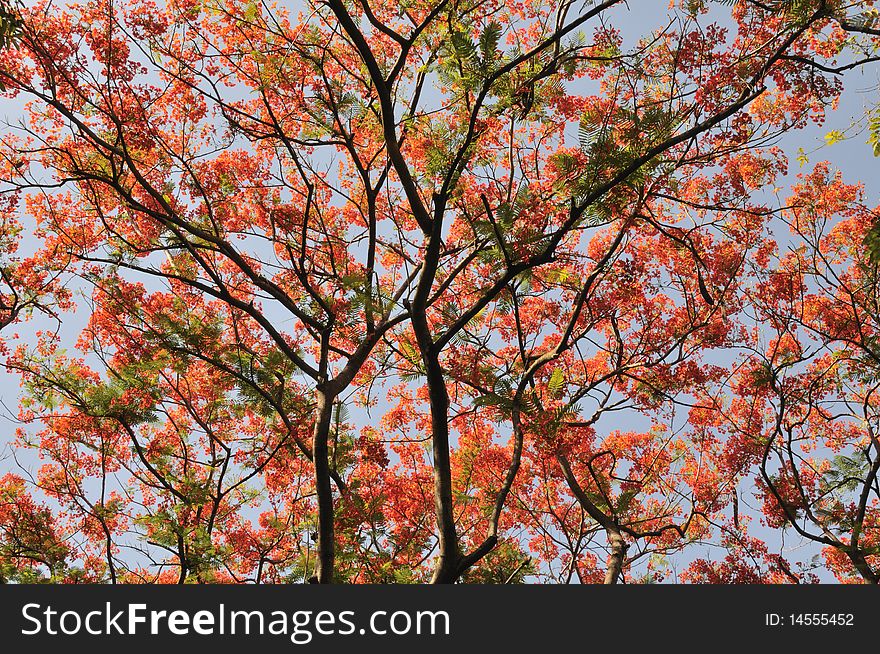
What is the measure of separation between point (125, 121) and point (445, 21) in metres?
3.33

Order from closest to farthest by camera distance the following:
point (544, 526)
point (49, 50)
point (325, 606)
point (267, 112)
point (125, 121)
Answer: point (325, 606)
point (49, 50)
point (125, 121)
point (267, 112)
point (544, 526)


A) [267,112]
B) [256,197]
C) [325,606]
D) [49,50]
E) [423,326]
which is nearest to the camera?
[325,606]

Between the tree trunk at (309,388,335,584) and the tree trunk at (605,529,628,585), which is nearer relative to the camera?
the tree trunk at (309,388,335,584)

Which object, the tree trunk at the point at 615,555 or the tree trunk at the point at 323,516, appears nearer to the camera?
the tree trunk at the point at 323,516

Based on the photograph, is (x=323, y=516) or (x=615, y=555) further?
(x=615, y=555)

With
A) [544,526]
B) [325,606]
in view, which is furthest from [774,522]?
[325,606]

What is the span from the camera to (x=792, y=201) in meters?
10.3

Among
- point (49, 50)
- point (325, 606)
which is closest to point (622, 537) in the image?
point (325, 606)

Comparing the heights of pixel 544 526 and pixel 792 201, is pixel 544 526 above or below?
below

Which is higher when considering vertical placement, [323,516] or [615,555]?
[323,516]

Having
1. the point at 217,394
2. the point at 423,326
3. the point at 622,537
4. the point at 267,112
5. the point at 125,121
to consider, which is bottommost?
the point at 622,537

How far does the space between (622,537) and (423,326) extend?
12.1 feet

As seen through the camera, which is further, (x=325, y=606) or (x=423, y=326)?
(x=423, y=326)

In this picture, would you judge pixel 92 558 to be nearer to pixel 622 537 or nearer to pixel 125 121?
pixel 125 121
